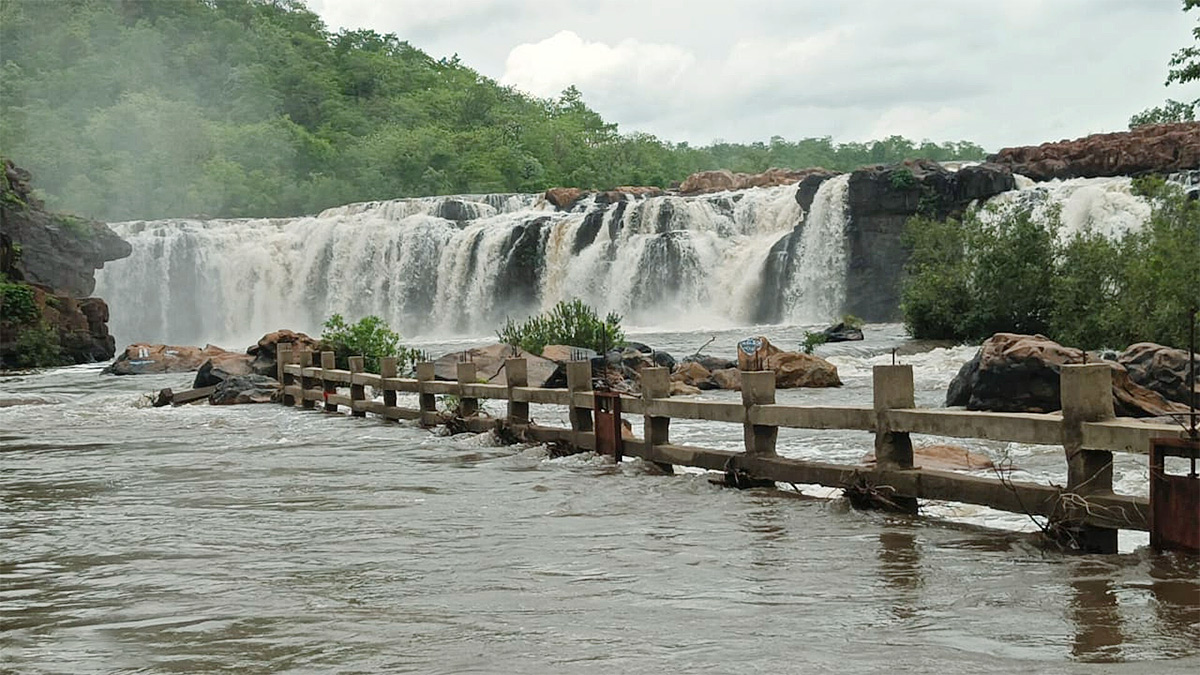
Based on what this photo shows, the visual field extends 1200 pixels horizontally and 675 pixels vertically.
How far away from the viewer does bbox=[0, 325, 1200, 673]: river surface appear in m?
5.93

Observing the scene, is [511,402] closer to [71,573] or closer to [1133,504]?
[71,573]

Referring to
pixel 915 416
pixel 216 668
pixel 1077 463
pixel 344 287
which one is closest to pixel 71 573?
pixel 216 668

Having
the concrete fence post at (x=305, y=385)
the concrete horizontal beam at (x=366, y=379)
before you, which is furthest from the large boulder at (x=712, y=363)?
the concrete horizontal beam at (x=366, y=379)

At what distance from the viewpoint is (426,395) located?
700 inches

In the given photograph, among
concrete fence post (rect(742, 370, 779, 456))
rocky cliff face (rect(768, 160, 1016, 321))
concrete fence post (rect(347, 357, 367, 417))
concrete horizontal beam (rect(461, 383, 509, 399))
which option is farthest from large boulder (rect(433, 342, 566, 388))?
rocky cliff face (rect(768, 160, 1016, 321))

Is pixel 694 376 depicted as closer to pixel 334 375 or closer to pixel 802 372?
pixel 802 372

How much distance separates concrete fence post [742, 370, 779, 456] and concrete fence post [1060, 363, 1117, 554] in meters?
3.15

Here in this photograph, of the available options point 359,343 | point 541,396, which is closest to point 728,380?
point 359,343

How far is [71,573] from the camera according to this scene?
8281 mm

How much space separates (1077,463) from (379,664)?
4318 mm

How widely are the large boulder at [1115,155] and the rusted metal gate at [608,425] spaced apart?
127 ft

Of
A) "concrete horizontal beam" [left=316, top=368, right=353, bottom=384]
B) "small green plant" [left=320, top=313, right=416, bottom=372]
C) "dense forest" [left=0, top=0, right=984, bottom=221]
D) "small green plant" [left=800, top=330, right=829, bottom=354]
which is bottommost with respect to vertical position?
"concrete horizontal beam" [left=316, top=368, right=353, bottom=384]

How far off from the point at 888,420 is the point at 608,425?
430 cm

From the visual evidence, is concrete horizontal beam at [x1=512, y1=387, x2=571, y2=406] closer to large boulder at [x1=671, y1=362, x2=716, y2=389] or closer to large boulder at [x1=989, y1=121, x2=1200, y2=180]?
large boulder at [x1=671, y1=362, x2=716, y2=389]
